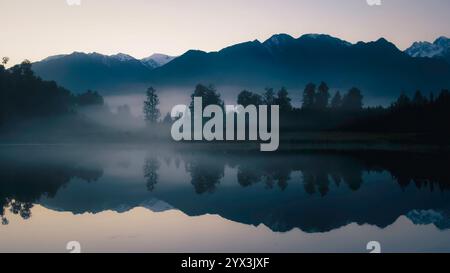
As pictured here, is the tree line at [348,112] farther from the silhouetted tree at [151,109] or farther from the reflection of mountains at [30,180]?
the reflection of mountains at [30,180]

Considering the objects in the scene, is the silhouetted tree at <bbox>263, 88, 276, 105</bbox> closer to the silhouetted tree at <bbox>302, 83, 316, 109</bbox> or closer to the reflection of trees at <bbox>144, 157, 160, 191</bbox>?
the silhouetted tree at <bbox>302, 83, 316, 109</bbox>

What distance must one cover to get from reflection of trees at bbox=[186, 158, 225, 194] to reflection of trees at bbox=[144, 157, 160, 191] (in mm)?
3470

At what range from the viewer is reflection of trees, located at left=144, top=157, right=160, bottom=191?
40.8 meters

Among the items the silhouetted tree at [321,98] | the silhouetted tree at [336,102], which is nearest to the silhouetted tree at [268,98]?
the silhouetted tree at [321,98]

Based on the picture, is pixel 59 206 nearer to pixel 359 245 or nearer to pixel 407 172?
pixel 359 245

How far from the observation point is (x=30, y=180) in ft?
133

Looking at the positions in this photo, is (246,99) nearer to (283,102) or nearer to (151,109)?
(283,102)

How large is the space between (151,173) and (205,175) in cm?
651

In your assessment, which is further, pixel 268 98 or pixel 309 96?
pixel 309 96

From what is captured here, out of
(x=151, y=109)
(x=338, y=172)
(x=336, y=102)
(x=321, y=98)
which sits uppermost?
(x=321, y=98)

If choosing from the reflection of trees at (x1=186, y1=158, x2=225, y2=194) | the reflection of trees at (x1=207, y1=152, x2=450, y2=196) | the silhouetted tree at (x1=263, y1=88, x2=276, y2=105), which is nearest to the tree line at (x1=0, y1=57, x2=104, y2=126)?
the silhouetted tree at (x1=263, y1=88, x2=276, y2=105)

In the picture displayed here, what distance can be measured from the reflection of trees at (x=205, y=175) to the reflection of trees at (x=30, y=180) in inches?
377

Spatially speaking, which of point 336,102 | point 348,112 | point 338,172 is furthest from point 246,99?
point 338,172

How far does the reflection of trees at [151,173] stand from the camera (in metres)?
40.8
